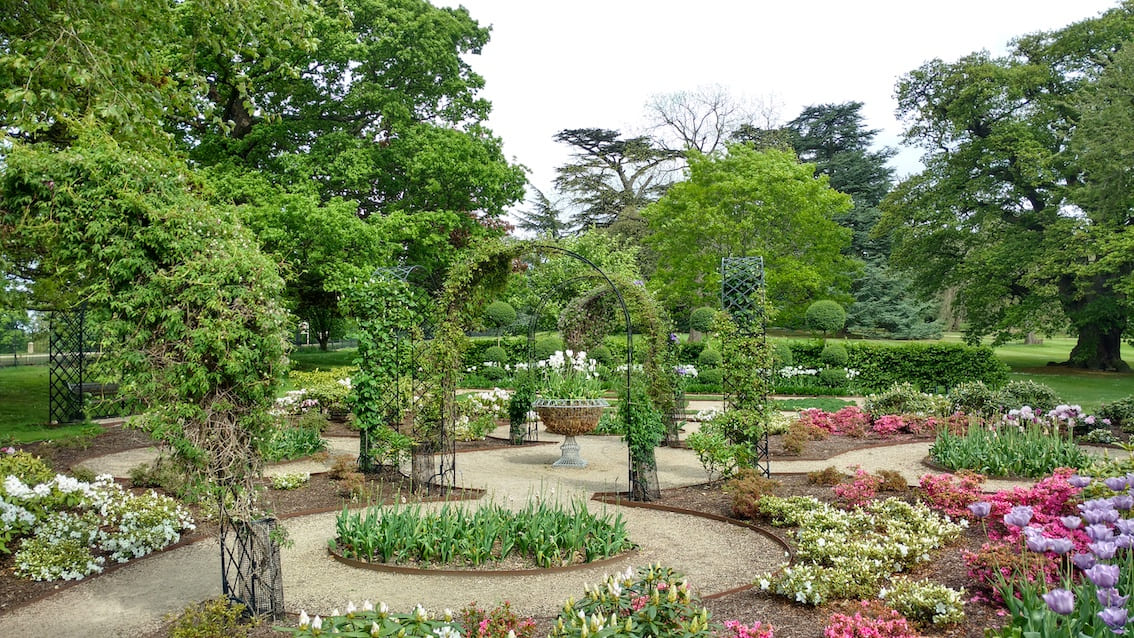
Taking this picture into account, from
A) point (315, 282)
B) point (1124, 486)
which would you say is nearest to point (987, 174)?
point (315, 282)

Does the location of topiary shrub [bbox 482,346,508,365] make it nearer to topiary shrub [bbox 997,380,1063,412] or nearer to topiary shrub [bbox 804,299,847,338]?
topiary shrub [bbox 804,299,847,338]

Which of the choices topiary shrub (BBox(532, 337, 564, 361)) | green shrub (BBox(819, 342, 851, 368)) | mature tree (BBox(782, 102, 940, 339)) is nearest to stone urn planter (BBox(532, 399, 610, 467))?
topiary shrub (BBox(532, 337, 564, 361))

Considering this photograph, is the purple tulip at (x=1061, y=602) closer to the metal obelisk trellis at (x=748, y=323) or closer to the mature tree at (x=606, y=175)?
the metal obelisk trellis at (x=748, y=323)

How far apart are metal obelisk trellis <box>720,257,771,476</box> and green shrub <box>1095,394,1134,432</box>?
265 inches

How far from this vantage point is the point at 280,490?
27.5 feet

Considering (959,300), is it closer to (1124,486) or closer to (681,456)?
(681,456)

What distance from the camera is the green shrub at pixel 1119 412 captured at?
11.5m

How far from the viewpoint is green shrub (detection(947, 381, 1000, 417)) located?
1230cm

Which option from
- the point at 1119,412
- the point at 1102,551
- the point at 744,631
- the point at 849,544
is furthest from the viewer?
the point at 1119,412

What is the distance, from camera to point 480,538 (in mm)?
5785

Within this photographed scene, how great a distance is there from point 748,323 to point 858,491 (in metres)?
2.51

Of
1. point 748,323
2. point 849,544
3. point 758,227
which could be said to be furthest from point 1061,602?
point 758,227

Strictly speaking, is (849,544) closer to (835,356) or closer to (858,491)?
(858,491)

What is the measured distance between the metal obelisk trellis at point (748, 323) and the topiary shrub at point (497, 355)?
37.9ft
